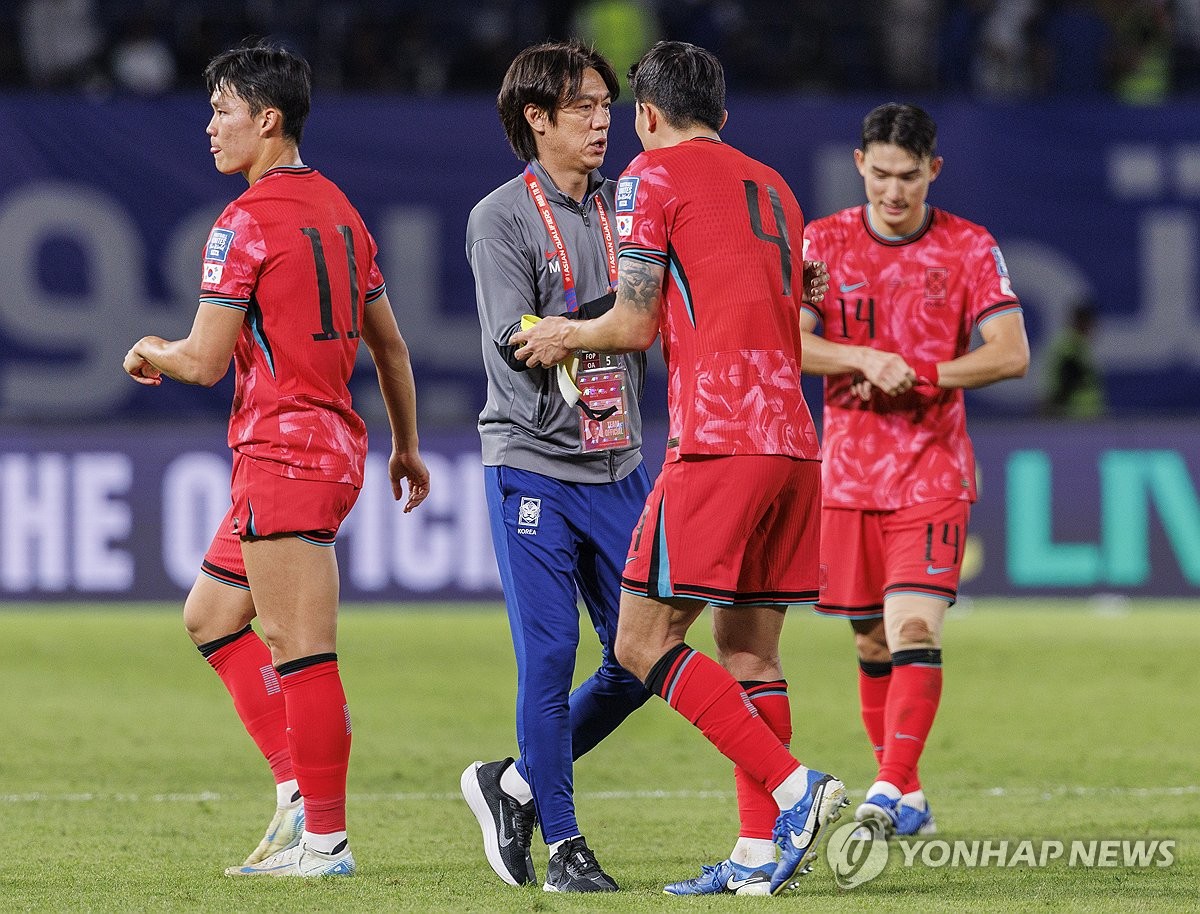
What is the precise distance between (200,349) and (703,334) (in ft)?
4.39

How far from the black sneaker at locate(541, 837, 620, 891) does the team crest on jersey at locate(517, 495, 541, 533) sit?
0.86 m

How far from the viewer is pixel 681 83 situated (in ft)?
17.0

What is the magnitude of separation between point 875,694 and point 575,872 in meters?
1.90

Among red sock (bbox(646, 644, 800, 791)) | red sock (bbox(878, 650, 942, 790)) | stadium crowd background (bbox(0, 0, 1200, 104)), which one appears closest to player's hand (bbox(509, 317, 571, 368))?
red sock (bbox(646, 644, 800, 791))

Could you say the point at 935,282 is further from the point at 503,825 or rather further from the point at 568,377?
the point at 503,825

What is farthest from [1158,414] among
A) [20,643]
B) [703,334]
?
[703,334]

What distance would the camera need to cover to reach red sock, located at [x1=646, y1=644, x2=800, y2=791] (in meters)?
5.02

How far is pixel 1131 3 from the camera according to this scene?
1711 cm

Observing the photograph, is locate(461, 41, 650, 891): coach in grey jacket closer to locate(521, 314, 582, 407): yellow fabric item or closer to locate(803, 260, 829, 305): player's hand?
locate(521, 314, 582, 407): yellow fabric item

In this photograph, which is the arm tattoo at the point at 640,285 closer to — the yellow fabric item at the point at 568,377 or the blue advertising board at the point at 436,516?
the yellow fabric item at the point at 568,377

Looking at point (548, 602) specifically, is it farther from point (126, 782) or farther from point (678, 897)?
point (126, 782)

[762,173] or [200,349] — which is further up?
[762,173]

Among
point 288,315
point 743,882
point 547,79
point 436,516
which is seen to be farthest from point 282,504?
point 436,516

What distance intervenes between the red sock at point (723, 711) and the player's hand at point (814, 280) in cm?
111
